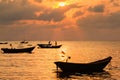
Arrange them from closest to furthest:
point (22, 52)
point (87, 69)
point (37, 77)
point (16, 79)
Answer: point (16, 79) → point (37, 77) → point (87, 69) → point (22, 52)

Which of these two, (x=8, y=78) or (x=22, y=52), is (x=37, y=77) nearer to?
(x=8, y=78)

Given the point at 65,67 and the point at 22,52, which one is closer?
the point at 65,67

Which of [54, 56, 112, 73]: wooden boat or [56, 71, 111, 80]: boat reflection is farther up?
[54, 56, 112, 73]: wooden boat

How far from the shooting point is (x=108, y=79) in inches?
1453

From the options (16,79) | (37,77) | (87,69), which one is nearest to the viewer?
(16,79)

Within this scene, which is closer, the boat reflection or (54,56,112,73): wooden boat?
the boat reflection

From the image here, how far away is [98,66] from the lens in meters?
41.7

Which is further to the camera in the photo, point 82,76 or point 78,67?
point 78,67

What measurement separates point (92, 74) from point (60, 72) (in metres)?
4.89


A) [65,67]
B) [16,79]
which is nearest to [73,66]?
[65,67]

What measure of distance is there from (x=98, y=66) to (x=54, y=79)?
8.26 metres

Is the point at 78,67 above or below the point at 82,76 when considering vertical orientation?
above

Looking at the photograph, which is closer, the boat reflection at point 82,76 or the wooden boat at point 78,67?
the boat reflection at point 82,76

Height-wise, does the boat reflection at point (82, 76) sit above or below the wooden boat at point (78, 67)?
below
